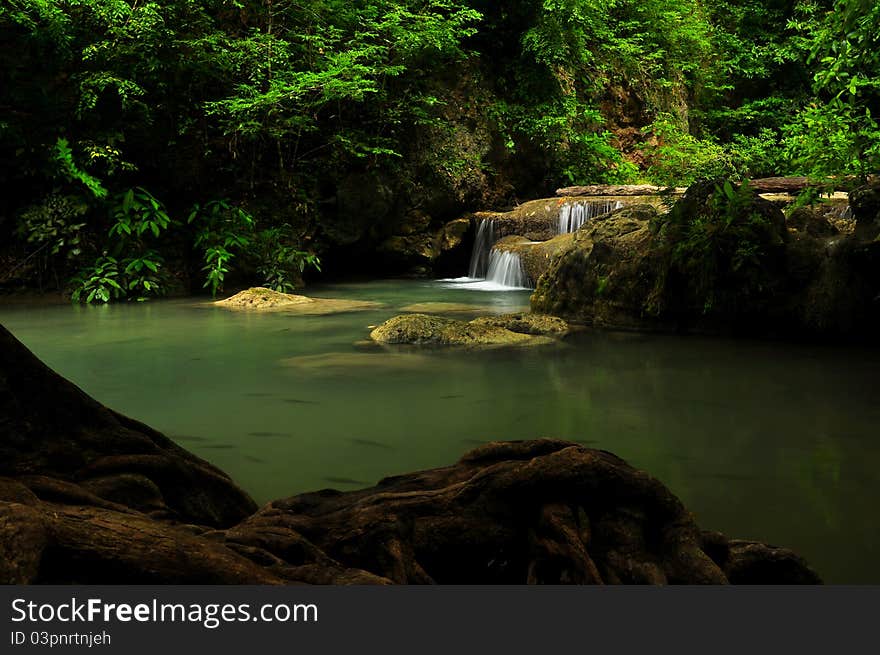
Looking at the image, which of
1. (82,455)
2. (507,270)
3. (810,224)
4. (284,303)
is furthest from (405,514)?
(507,270)

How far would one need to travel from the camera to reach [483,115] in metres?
17.9

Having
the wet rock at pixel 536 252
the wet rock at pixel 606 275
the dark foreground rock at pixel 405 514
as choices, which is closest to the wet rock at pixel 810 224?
the wet rock at pixel 606 275

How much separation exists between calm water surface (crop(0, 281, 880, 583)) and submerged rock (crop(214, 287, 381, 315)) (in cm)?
215

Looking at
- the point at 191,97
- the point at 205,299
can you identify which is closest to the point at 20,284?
the point at 205,299

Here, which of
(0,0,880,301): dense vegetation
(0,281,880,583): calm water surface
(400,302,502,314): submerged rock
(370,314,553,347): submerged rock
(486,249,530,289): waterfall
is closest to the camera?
(0,281,880,583): calm water surface

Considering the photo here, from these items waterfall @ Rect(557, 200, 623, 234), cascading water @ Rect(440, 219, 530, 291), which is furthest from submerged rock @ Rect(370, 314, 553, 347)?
waterfall @ Rect(557, 200, 623, 234)

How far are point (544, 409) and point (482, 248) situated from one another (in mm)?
11312

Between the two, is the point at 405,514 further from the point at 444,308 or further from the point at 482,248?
the point at 482,248

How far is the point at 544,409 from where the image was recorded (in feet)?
17.5

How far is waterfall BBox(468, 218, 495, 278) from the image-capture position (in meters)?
16.2

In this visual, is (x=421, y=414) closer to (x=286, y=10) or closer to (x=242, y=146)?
(x=242, y=146)

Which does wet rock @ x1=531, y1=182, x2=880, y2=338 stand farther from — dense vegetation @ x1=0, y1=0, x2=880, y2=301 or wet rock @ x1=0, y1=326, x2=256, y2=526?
wet rock @ x1=0, y1=326, x2=256, y2=526

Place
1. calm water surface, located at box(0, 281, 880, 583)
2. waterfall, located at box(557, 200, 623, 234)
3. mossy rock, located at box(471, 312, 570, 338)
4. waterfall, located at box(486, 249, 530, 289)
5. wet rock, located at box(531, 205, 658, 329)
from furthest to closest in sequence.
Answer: waterfall, located at box(557, 200, 623, 234)
waterfall, located at box(486, 249, 530, 289)
wet rock, located at box(531, 205, 658, 329)
mossy rock, located at box(471, 312, 570, 338)
calm water surface, located at box(0, 281, 880, 583)

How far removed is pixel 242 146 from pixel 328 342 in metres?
7.84
